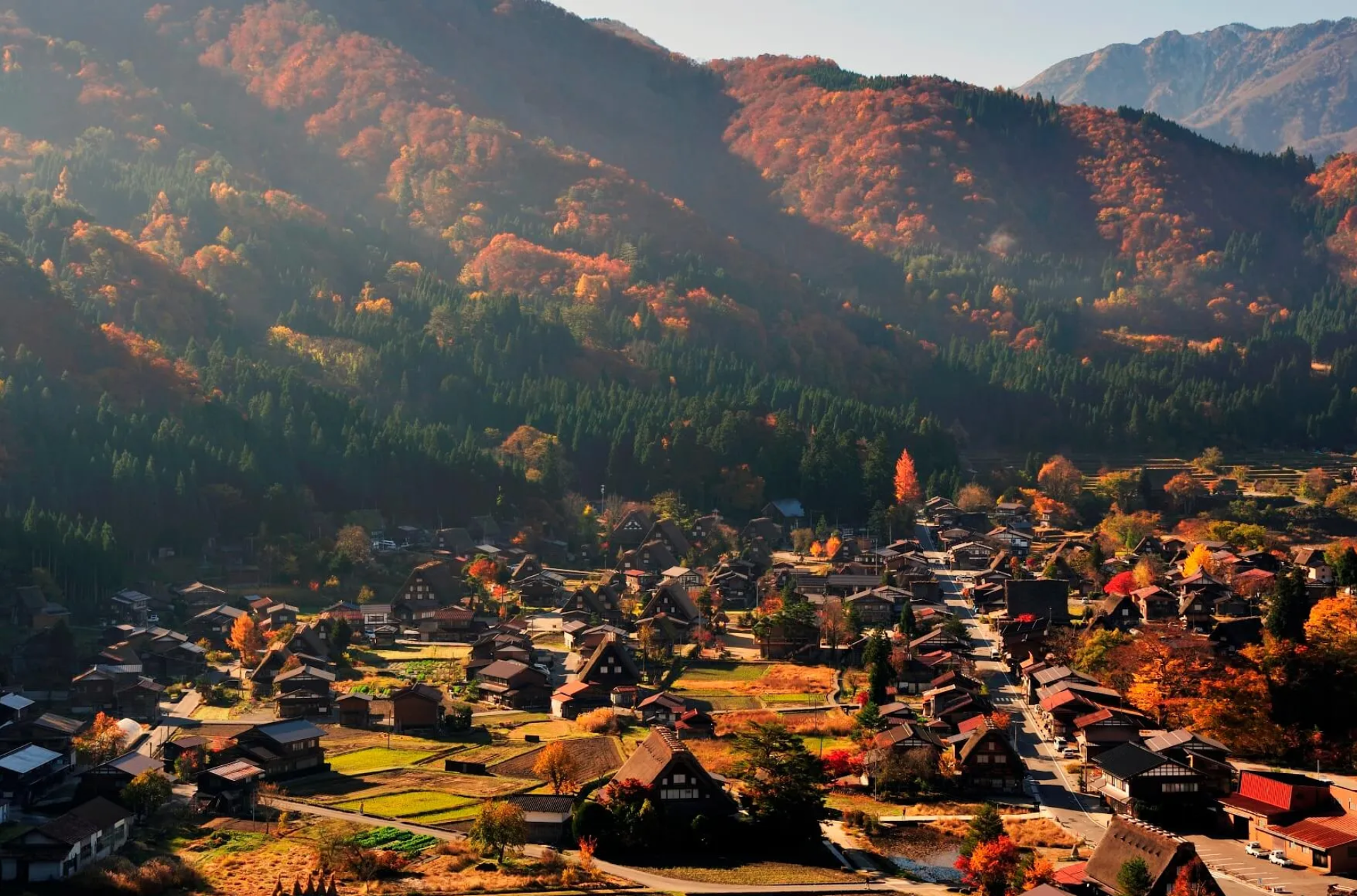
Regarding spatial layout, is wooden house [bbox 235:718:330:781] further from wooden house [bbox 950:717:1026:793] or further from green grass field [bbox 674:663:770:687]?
wooden house [bbox 950:717:1026:793]

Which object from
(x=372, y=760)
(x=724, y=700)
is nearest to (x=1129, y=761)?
(x=724, y=700)

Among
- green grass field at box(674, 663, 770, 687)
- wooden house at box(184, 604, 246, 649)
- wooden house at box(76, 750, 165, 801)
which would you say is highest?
green grass field at box(674, 663, 770, 687)

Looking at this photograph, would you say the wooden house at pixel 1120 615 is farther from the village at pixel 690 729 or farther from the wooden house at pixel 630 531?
the wooden house at pixel 630 531

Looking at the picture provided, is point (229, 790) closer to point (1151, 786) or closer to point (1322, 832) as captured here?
point (1151, 786)

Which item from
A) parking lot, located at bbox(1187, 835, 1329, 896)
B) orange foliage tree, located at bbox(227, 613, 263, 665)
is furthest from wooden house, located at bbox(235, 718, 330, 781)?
parking lot, located at bbox(1187, 835, 1329, 896)

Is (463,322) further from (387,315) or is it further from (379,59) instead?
(379,59)
